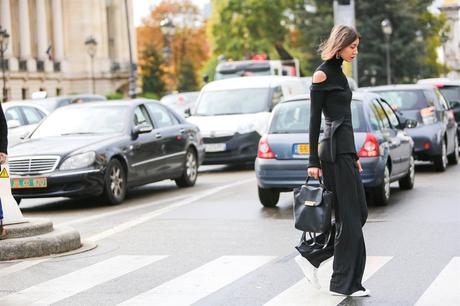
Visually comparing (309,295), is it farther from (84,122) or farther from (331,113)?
(84,122)

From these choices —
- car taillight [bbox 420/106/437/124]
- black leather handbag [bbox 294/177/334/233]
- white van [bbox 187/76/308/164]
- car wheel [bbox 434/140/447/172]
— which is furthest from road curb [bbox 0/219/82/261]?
white van [bbox 187/76/308/164]

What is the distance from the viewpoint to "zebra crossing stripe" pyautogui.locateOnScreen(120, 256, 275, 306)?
8219 mm

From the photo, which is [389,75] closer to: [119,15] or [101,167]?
[119,15]

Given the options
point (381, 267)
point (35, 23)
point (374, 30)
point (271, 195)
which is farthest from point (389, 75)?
point (381, 267)

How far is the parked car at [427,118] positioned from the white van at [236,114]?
2647 millimetres

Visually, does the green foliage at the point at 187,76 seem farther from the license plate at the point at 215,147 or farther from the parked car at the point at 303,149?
the parked car at the point at 303,149

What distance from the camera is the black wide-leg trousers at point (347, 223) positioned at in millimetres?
7970

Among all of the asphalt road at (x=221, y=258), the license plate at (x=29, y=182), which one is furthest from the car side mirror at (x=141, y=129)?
the license plate at (x=29, y=182)

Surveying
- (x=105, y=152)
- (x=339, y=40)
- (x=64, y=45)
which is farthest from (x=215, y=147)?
(x=64, y=45)

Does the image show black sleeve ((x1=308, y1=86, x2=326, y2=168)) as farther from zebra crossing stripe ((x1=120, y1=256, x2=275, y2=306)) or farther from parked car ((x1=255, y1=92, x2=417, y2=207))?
parked car ((x1=255, y1=92, x2=417, y2=207))

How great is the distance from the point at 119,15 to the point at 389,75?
39.7 m

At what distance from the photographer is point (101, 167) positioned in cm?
1586

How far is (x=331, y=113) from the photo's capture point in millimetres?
8109

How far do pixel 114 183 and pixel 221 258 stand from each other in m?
6.19
